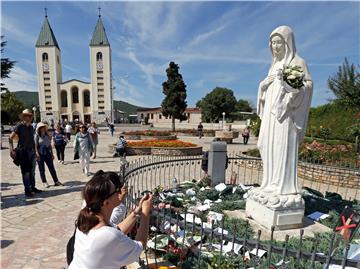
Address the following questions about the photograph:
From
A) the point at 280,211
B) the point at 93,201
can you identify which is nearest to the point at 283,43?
the point at 280,211

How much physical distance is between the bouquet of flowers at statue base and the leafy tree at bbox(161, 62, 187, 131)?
3077 centimetres

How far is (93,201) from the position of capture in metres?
1.71

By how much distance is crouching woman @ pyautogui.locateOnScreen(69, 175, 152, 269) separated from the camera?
158 cm

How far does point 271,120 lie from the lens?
384 cm

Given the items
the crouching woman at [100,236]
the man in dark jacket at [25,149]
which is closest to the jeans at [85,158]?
the man in dark jacket at [25,149]

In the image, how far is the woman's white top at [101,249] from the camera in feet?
5.15

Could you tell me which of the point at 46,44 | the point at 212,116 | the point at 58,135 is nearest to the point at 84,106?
the point at 46,44

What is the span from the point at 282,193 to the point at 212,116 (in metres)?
58.3

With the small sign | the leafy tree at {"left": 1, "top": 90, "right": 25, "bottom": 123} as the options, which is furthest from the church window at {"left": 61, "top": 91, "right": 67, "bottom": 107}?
the small sign

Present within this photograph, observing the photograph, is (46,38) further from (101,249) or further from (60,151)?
(101,249)

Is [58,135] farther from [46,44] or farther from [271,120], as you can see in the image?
[46,44]

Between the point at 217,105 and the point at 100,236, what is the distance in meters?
61.0

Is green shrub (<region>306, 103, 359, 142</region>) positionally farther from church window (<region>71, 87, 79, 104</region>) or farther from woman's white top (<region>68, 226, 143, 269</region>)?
church window (<region>71, 87, 79, 104</region>)

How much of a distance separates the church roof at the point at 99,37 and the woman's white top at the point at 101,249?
6756cm
